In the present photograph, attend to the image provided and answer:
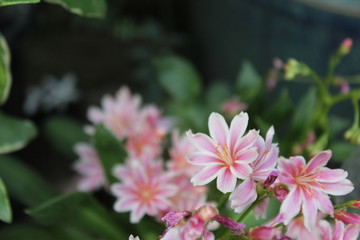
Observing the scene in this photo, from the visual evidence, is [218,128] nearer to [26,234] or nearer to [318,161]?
[318,161]

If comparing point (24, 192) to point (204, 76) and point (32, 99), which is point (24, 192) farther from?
point (204, 76)

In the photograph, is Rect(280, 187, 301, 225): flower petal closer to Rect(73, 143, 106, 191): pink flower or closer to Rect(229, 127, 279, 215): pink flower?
Rect(229, 127, 279, 215): pink flower

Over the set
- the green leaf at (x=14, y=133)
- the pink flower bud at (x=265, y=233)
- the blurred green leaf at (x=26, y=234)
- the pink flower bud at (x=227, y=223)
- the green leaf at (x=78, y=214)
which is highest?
the pink flower bud at (x=265, y=233)

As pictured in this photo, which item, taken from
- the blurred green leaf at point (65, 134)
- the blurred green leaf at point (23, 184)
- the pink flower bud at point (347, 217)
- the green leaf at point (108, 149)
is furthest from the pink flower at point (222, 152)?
the blurred green leaf at point (65, 134)

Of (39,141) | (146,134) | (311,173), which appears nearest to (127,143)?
(146,134)

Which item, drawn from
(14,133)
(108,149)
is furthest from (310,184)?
(14,133)

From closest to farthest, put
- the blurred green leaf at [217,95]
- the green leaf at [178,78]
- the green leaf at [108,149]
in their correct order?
the green leaf at [108,149] → the green leaf at [178,78] → the blurred green leaf at [217,95]

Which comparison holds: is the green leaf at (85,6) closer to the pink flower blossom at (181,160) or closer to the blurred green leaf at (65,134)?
the pink flower blossom at (181,160)
